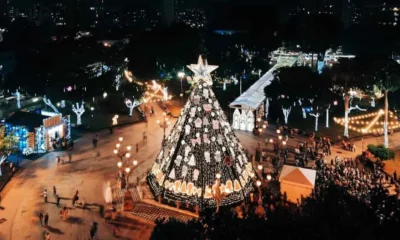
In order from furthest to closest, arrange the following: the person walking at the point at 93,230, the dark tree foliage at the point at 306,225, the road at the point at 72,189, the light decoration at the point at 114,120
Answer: the light decoration at the point at 114,120, the road at the point at 72,189, the person walking at the point at 93,230, the dark tree foliage at the point at 306,225

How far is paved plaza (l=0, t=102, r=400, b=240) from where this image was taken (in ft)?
71.1

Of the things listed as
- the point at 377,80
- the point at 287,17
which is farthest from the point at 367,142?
the point at 287,17

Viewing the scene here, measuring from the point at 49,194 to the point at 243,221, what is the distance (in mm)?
18064

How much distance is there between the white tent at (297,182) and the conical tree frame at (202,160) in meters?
2.21

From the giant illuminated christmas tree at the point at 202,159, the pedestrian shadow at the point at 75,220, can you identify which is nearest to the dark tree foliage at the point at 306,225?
the giant illuminated christmas tree at the point at 202,159

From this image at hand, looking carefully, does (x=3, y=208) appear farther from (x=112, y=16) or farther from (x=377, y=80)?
(x=112, y=16)

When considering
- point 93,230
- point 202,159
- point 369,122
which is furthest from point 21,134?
point 369,122

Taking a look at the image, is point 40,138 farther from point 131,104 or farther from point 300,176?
point 300,176

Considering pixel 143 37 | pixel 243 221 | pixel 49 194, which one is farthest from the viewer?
pixel 143 37

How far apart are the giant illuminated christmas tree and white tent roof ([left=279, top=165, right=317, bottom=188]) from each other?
2.35 m

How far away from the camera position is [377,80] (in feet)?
121

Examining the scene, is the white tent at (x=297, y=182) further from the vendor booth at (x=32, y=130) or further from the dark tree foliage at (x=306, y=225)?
the vendor booth at (x=32, y=130)

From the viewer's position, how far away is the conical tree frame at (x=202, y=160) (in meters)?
22.9

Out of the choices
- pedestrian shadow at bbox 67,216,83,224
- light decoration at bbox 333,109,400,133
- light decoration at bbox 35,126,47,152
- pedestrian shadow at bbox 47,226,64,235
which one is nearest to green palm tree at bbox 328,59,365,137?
light decoration at bbox 333,109,400,133
